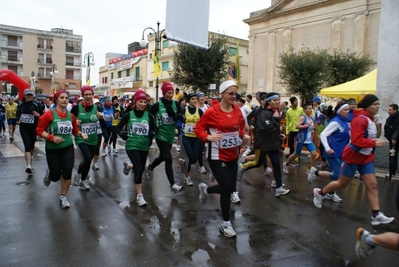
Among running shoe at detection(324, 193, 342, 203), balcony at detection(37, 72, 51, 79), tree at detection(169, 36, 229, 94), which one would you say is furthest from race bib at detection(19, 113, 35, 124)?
balcony at detection(37, 72, 51, 79)

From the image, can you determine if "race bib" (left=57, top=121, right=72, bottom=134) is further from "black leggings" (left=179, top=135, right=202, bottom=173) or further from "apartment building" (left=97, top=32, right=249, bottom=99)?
"apartment building" (left=97, top=32, right=249, bottom=99)

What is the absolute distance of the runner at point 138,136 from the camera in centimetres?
588

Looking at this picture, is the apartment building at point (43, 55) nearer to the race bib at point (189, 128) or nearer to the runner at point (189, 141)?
the runner at point (189, 141)

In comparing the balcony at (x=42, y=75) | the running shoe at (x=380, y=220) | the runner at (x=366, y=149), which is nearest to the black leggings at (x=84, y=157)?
the runner at (x=366, y=149)

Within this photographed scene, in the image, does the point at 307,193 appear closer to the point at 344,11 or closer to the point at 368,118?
the point at 368,118

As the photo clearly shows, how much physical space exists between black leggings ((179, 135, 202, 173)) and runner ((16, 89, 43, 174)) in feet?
12.7

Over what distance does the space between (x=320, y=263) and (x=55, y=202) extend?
14.3 ft

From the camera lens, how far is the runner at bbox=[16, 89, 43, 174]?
838 cm

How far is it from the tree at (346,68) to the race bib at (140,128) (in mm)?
20986

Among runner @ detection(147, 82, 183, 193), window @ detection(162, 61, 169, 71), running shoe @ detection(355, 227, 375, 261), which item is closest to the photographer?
running shoe @ detection(355, 227, 375, 261)

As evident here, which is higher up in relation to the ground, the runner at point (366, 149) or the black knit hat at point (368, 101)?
the black knit hat at point (368, 101)

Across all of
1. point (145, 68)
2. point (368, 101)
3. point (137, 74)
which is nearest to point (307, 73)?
point (368, 101)

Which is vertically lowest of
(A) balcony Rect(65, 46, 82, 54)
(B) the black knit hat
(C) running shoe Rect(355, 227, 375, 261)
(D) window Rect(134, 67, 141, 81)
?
(C) running shoe Rect(355, 227, 375, 261)

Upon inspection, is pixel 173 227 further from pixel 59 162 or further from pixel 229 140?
pixel 59 162
